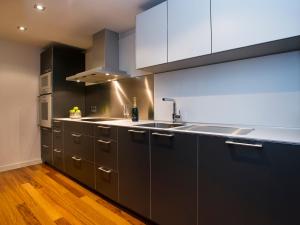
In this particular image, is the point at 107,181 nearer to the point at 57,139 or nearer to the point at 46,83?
the point at 57,139

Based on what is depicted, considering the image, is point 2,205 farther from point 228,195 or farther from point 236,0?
point 236,0

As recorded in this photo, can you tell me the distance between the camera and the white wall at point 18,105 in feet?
10.3

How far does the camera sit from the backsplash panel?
97.5 inches

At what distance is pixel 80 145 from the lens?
246 cm

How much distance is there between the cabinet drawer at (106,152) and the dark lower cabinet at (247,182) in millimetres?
963

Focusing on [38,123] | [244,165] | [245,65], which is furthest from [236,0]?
[38,123]

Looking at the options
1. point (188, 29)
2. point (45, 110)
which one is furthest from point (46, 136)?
point (188, 29)

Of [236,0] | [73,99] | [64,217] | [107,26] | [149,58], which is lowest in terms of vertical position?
[64,217]

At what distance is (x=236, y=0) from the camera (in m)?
1.36

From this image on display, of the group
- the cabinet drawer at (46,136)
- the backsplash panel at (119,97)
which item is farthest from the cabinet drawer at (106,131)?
the cabinet drawer at (46,136)

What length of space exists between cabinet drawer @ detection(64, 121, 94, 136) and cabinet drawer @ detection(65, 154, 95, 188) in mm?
368

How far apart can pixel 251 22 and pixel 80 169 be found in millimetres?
2440

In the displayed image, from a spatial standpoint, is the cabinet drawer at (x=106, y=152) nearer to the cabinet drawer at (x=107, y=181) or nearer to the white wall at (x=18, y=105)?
the cabinet drawer at (x=107, y=181)

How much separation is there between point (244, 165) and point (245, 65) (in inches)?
37.1
